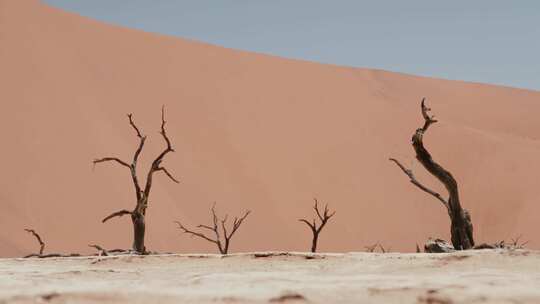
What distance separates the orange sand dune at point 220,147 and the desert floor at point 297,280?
661 inches

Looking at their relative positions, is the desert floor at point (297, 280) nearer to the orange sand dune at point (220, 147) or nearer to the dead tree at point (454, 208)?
the dead tree at point (454, 208)

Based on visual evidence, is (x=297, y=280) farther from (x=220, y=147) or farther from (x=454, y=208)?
(x=220, y=147)

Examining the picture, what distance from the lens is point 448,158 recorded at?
33.4 meters

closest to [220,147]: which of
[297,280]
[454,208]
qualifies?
[454,208]

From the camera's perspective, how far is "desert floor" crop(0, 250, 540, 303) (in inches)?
69.9

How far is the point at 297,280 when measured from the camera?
81.0 inches

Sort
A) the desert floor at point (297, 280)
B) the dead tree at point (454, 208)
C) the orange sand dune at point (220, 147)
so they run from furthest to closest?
the orange sand dune at point (220, 147), the dead tree at point (454, 208), the desert floor at point (297, 280)

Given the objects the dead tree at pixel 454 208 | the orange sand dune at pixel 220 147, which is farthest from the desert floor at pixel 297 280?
the orange sand dune at pixel 220 147

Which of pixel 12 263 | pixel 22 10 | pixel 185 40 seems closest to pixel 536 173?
pixel 185 40

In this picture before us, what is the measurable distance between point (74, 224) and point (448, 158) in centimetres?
1876

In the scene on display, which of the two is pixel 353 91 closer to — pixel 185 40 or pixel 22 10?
pixel 185 40

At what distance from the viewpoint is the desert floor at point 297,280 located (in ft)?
5.82

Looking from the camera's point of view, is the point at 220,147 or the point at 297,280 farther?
the point at 220,147

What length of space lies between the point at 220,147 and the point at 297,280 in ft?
90.5
